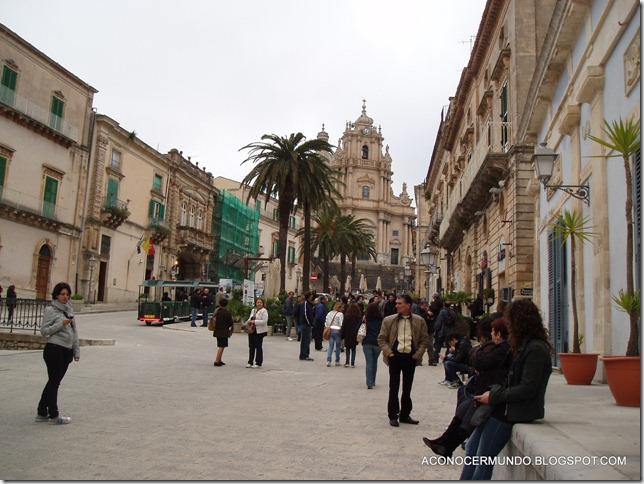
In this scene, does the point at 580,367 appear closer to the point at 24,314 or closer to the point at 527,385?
the point at 527,385

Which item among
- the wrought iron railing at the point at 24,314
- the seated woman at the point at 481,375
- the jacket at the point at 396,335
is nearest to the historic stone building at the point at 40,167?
the wrought iron railing at the point at 24,314

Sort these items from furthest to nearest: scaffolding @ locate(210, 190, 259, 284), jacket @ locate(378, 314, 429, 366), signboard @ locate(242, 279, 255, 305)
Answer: scaffolding @ locate(210, 190, 259, 284), signboard @ locate(242, 279, 255, 305), jacket @ locate(378, 314, 429, 366)

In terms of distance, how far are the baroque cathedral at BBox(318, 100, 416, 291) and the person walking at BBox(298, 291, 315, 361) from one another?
74.0m

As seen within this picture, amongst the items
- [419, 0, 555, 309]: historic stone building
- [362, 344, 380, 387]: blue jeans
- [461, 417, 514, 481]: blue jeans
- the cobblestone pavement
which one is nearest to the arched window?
[419, 0, 555, 309]: historic stone building

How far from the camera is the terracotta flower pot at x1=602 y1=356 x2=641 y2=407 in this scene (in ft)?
21.4

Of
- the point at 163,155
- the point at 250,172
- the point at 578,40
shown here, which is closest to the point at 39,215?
the point at 250,172

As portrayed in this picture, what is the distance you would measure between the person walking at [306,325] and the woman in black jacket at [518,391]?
1169cm

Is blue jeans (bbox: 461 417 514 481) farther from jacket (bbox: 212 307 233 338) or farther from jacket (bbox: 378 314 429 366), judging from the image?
jacket (bbox: 212 307 233 338)

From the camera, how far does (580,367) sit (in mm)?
9219

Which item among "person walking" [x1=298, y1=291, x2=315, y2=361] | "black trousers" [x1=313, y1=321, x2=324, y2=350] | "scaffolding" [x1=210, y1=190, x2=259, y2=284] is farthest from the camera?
"scaffolding" [x1=210, y1=190, x2=259, y2=284]

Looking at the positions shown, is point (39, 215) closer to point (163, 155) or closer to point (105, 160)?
point (105, 160)

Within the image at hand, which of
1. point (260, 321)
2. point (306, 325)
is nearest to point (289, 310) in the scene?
point (306, 325)

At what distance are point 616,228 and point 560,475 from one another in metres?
7.01

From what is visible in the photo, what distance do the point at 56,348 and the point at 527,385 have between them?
18.8 feet
